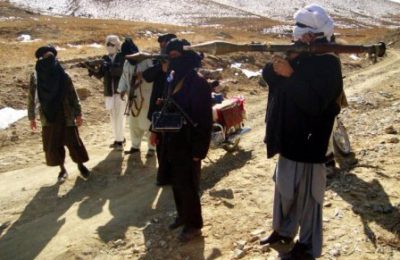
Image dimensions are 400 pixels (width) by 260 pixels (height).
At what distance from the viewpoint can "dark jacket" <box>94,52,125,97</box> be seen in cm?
770

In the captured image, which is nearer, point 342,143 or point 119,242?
point 119,242

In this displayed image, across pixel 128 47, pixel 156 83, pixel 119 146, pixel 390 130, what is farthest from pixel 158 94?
pixel 390 130


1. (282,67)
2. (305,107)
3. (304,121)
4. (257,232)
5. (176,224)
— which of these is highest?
(282,67)

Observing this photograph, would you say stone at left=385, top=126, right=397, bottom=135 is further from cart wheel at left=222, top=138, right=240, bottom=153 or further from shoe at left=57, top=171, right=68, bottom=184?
shoe at left=57, top=171, right=68, bottom=184

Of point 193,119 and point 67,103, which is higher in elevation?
point 193,119

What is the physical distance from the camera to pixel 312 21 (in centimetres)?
349

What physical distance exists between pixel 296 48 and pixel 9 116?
8.29m

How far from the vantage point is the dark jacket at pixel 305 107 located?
134 inches

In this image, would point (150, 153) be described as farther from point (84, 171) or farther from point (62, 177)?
point (62, 177)

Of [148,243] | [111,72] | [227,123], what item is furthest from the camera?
[111,72]

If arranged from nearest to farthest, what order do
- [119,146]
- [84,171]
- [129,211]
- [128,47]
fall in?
[129,211] → [84,171] → [128,47] → [119,146]

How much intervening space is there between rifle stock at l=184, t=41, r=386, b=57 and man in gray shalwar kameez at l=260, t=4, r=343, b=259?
0.20ft

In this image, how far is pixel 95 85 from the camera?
497 inches

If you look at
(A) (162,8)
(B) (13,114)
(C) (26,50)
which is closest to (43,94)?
(B) (13,114)
